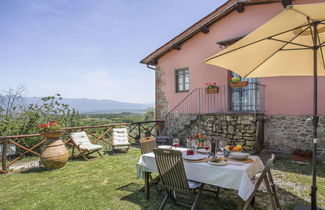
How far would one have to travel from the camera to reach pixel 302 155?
5.38 meters

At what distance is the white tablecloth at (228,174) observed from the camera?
208 centimetres

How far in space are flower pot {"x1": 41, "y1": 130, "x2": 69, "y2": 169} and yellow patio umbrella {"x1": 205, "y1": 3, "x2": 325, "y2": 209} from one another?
4197 millimetres

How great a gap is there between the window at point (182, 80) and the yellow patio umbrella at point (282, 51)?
17.6 ft

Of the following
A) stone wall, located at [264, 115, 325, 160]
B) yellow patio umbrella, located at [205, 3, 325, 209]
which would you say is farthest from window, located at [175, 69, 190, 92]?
yellow patio umbrella, located at [205, 3, 325, 209]

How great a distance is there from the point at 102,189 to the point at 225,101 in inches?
217

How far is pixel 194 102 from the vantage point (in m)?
8.53

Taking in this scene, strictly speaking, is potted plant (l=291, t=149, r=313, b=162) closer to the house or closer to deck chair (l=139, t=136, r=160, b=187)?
the house

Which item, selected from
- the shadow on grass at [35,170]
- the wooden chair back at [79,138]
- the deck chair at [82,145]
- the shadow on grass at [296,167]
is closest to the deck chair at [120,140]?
the deck chair at [82,145]

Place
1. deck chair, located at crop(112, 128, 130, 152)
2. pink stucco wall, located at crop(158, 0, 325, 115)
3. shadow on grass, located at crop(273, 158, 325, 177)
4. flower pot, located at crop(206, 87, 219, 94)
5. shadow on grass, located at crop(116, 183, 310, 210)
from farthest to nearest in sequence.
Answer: flower pot, located at crop(206, 87, 219, 94), deck chair, located at crop(112, 128, 130, 152), pink stucco wall, located at crop(158, 0, 325, 115), shadow on grass, located at crop(273, 158, 325, 177), shadow on grass, located at crop(116, 183, 310, 210)

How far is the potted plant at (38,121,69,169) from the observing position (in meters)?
4.83

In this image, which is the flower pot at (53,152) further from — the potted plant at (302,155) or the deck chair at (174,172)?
the potted plant at (302,155)

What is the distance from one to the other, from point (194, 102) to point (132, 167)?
14.6 ft

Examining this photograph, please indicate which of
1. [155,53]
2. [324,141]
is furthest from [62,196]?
[155,53]

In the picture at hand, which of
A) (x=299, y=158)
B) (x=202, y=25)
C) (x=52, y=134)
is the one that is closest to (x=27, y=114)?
(x=52, y=134)
